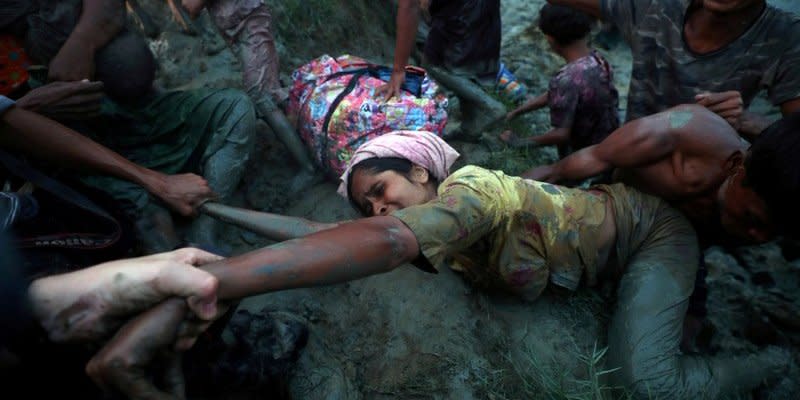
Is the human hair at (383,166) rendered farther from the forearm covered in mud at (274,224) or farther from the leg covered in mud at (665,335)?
the leg covered in mud at (665,335)

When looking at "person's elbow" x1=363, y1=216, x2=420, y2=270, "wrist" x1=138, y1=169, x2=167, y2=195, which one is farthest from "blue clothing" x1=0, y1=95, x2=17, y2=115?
"person's elbow" x1=363, y1=216, x2=420, y2=270

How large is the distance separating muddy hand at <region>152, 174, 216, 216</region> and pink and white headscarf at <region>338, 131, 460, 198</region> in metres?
0.64

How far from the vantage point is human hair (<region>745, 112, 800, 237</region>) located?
173 centimetres

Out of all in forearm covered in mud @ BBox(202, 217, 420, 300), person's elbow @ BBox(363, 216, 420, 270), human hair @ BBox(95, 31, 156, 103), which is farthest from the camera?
human hair @ BBox(95, 31, 156, 103)

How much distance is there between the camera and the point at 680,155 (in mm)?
2184

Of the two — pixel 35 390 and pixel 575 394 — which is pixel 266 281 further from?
pixel 575 394

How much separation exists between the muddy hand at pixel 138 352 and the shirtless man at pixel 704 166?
189cm

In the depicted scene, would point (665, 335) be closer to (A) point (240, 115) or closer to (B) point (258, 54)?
(A) point (240, 115)

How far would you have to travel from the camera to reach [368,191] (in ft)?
7.29

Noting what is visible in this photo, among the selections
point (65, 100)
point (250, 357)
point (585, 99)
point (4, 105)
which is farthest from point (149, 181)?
point (585, 99)

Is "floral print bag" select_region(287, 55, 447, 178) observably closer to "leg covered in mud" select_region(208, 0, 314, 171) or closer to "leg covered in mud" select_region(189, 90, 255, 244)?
"leg covered in mud" select_region(208, 0, 314, 171)

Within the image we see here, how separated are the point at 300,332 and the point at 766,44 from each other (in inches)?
96.4

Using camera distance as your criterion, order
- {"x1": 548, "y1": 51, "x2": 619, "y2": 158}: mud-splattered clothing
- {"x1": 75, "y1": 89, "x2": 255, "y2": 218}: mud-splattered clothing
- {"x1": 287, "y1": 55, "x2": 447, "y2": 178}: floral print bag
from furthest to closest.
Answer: {"x1": 548, "y1": 51, "x2": 619, "y2": 158}: mud-splattered clothing < {"x1": 287, "y1": 55, "x2": 447, "y2": 178}: floral print bag < {"x1": 75, "y1": 89, "x2": 255, "y2": 218}: mud-splattered clothing

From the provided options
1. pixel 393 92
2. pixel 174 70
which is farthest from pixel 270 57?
pixel 174 70
